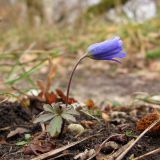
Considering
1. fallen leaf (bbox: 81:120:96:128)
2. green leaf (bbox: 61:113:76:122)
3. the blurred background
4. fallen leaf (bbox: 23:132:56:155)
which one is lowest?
the blurred background

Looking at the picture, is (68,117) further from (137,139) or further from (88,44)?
(88,44)

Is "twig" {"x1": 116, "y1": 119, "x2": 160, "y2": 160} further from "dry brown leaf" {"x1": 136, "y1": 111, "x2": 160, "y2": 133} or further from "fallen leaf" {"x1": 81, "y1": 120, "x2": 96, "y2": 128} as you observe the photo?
"fallen leaf" {"x1": 81, "y1": 120, "x2": 96, "y2": 128}

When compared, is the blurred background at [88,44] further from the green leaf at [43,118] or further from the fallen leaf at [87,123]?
the green leaf at [43,118]

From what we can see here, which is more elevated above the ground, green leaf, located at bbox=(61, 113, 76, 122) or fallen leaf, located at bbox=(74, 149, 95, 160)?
green leaf, located at bbox=(61, 113, 76, 122)

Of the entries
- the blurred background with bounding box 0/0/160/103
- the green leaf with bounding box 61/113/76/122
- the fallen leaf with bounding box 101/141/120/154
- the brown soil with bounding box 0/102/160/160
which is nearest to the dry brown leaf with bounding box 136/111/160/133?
the brown soil with bounding box 0/102/160/160

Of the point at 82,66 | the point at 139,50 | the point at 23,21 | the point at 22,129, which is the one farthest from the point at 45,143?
the point at 23,21

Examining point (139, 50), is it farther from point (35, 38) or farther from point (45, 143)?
point (45, 143)

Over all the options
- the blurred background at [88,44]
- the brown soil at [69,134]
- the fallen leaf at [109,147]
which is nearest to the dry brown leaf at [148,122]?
the brown soil at [69,134]
